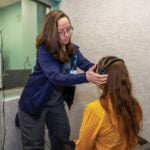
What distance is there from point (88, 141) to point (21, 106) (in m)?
0.63

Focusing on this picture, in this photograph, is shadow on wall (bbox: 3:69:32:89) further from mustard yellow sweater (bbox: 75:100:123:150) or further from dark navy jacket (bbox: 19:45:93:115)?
mustard yellow sweater (bbox: 75:100:123:150)

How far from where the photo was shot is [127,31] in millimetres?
2559

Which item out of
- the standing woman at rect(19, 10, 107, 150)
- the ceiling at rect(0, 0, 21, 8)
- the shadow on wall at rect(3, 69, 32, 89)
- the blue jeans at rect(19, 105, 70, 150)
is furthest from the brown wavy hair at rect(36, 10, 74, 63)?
the ceiling at rect(0, 0, 21, 8)

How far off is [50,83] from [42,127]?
34 centimetres

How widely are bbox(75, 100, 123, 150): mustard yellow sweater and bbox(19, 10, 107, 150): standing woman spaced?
0.25m

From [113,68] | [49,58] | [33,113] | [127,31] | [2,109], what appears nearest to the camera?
[113,68]

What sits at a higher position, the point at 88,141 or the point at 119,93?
the point at 119,93

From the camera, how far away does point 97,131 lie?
132 cm

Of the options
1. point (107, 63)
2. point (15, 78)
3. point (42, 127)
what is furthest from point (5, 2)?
point (107, 63)

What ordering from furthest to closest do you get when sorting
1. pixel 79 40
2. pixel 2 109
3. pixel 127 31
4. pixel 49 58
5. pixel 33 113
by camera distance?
1. pixel 79 40
2. pixel 127 31
3. pixel 2 109
4. pixel 33 113
5. pixel 49 58

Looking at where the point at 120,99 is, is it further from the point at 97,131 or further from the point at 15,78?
the point at 15,78

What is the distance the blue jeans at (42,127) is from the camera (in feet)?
5.95

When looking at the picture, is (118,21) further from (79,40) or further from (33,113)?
(33,113)

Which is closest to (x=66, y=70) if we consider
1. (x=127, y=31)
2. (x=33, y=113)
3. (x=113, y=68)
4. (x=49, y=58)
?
(x=49, y=58)
